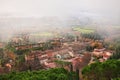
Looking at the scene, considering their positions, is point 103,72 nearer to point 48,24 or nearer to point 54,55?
point 54,55

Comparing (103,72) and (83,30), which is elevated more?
(83,30)

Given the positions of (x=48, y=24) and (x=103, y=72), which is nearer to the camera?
(x=103, y=72)

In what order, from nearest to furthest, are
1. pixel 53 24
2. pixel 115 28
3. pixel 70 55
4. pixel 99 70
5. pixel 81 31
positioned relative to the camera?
pixel 99 70 → pixel 70 55 → pixel 115 28 → pixel 81 31 → pixel 53 24

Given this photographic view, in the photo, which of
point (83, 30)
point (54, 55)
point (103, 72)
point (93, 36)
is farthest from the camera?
point (83, 30)

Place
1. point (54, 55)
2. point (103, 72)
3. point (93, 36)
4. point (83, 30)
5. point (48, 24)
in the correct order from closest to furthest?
point (103, 72)
point (54, 55)
point (93, 36)
point (83, 30)
point (48, 24)

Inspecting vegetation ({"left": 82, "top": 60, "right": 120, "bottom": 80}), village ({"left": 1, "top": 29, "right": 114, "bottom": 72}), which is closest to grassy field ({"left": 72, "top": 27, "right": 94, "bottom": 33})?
village ({"left": 1, "top": 29, "right": 114, "bottom": 72})

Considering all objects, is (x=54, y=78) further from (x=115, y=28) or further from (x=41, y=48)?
(x=115, y=28)

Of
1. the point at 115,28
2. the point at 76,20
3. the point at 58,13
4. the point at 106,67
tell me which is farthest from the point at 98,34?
the point at 106,67

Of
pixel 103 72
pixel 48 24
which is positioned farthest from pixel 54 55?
pixel 48 24

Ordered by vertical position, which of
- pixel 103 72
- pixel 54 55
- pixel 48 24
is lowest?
pixel 54 55
